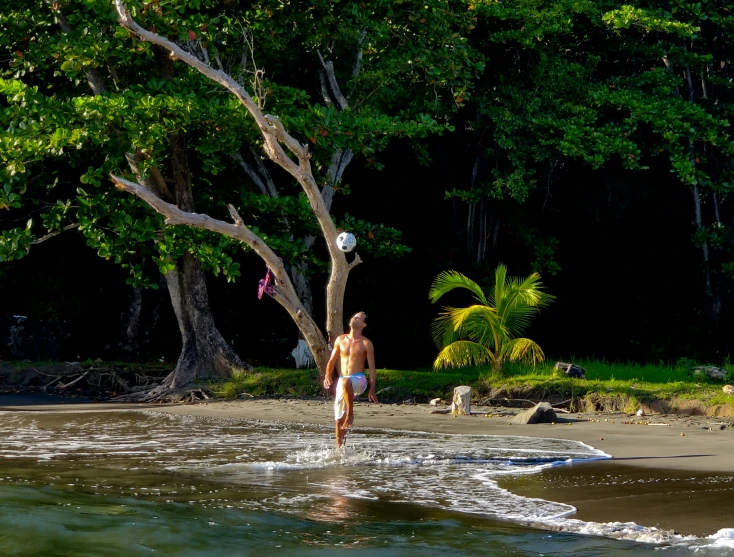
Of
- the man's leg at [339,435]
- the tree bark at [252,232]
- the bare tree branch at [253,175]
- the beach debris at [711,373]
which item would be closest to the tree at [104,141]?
the tree bark at [252,232]

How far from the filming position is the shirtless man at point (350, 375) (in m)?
12.2

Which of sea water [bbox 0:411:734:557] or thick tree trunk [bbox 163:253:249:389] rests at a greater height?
thick tree trunk [bbox 163:253:249:389]

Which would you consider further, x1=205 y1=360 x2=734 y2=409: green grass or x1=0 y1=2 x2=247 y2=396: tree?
x1=0 y1=2 x2=247 y2=396: tree

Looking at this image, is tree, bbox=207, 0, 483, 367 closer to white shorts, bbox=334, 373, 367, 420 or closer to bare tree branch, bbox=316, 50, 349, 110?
bare tree branch, bbox=316, 50, 349, 110

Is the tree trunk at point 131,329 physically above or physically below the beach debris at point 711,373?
above

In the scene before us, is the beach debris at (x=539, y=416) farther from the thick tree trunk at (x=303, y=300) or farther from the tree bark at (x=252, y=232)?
the thick tree trunk at (x=303, y=300)

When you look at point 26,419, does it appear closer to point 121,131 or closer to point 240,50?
point 121,131

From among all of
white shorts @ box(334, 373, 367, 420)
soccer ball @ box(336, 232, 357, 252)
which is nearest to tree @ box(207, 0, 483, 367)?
soccer ball @ box(336, 232, 357, 252)

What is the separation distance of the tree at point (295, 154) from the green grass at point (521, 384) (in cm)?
143

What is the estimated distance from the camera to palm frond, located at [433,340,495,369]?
55.3ft

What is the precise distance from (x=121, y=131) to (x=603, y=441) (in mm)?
8974

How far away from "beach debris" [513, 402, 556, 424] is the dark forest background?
22.2ft

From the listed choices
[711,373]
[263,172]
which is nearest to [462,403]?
[711,373]

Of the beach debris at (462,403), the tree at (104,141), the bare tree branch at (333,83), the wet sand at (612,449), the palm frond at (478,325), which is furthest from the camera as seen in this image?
the bare tree branch at (333,83)
